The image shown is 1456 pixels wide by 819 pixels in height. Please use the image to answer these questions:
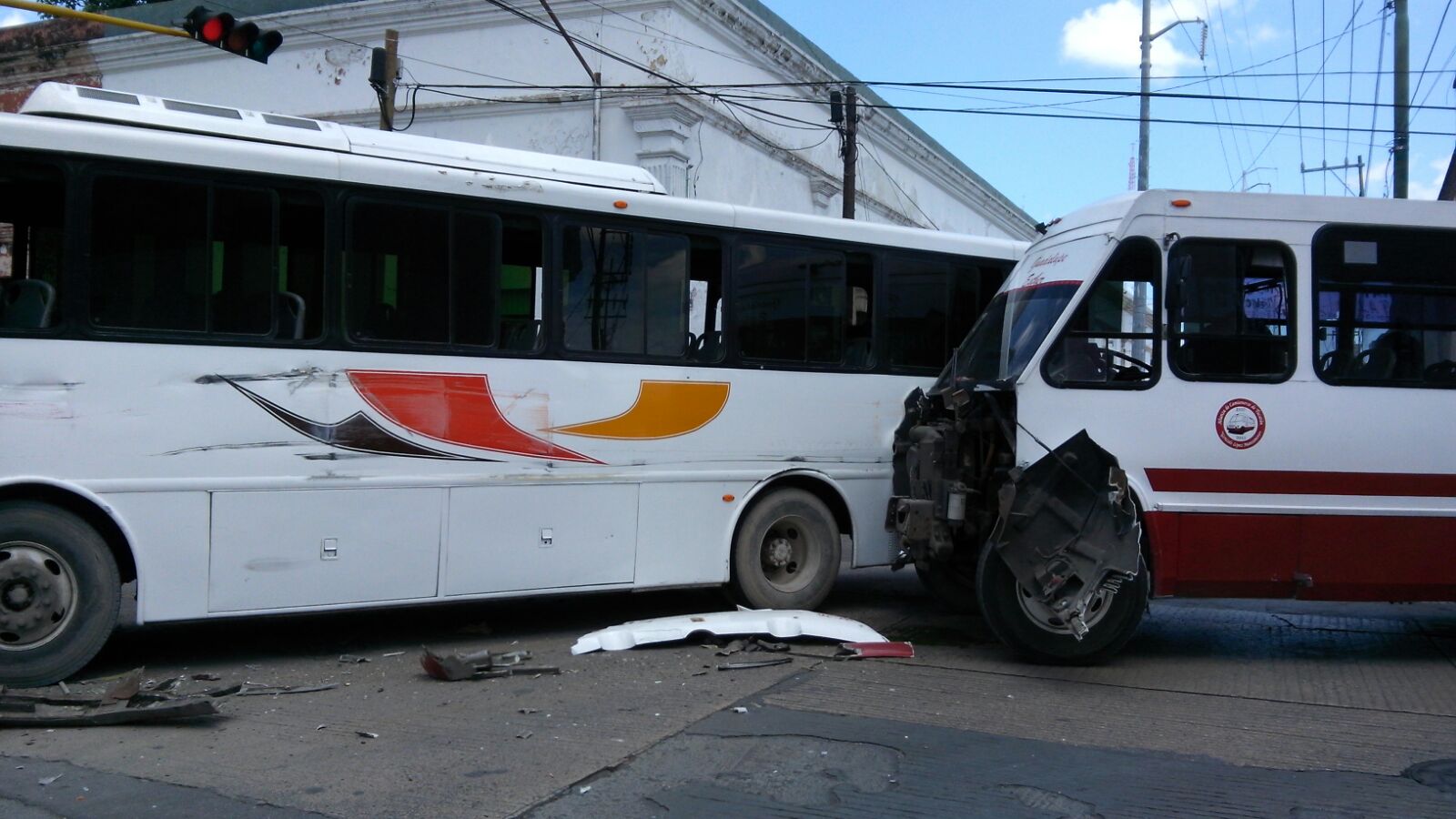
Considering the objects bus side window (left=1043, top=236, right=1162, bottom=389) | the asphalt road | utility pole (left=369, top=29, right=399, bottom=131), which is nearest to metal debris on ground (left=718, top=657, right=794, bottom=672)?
the asphalt road

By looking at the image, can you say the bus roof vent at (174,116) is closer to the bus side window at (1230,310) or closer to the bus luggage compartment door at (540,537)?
the bus luggage compartment door at (540,537)

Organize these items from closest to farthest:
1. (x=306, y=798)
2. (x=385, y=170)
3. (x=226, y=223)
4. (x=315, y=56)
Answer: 1. (x=306, y=798)
2. (x=226, y=223)
3. (x=385, y=170)
4. (x=315, y=56)

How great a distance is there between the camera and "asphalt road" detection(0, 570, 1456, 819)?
17.0 feet

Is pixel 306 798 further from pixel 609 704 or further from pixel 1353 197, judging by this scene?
pixel 1353 197

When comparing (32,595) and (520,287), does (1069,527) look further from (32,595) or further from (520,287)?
(32,595)

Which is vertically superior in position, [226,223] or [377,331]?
[226,223]

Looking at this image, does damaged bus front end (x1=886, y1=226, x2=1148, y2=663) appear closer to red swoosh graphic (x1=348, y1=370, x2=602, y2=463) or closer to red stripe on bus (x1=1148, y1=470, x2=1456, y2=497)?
red stripe on bus (x1=1148, y1=470, x2=1456, y2=497)

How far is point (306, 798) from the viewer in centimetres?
512

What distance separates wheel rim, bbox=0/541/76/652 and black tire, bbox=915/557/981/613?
5921 millimetres

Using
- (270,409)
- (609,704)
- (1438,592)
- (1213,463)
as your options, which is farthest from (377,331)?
(1438,592)

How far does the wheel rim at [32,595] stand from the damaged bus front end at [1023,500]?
17.6 ft

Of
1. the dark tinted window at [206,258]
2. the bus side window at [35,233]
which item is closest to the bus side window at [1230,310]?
the dark tinted window at [206,258]

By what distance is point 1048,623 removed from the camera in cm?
775

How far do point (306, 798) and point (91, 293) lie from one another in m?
3.57
